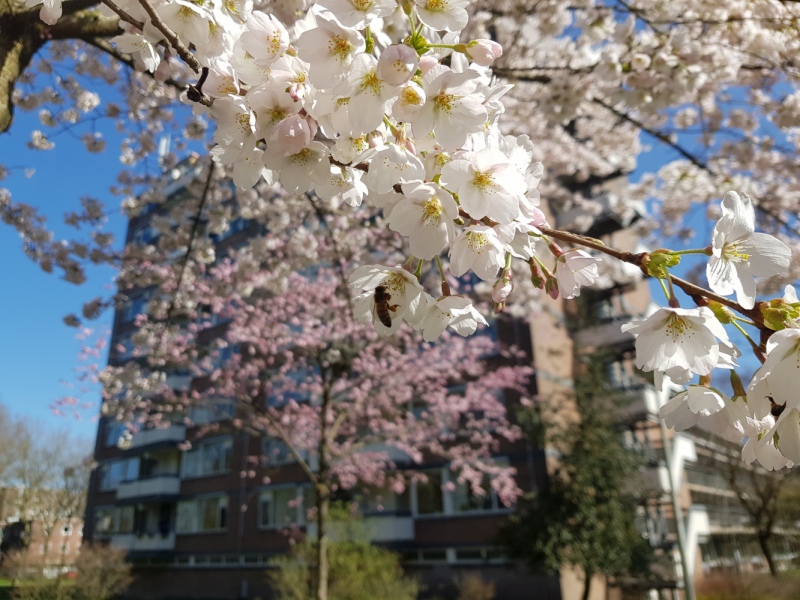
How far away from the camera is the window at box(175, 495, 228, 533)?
18.8 m

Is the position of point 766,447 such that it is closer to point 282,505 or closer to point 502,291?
point 502,291

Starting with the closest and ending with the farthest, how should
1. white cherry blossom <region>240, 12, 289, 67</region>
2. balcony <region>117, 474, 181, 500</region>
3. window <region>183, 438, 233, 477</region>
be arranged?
white cherry blossom <region>240, 12, 289, 67</region> → window <region>183, 438, 233, 477</region> → balcony <region>117, 474, 181, 500</region>

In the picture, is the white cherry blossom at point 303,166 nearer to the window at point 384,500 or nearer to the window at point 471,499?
the window at point 471,499

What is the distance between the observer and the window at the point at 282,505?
1650cm

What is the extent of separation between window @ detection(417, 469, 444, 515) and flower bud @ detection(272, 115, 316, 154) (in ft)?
45.8

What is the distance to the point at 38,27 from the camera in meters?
2.69

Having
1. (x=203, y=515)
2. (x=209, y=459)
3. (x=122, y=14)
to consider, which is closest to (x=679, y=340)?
(x=122, y=14)

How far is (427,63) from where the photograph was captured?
1.04 m

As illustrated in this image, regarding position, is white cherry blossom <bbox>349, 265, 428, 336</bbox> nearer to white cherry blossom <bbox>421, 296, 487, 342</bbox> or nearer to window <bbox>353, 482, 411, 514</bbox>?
white cherry blossom <bbox>421, 296, 487, 342</bbox>

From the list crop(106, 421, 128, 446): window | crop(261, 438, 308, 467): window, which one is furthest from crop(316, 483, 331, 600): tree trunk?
crop(106, 421, 128, 446): window

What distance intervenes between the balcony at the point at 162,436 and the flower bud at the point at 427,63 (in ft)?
74.3

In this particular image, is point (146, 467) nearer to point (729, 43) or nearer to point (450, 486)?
point (450, 486)

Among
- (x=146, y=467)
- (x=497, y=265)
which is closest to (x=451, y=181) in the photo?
(x=497, y=265)

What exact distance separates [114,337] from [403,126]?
30.0 meters
